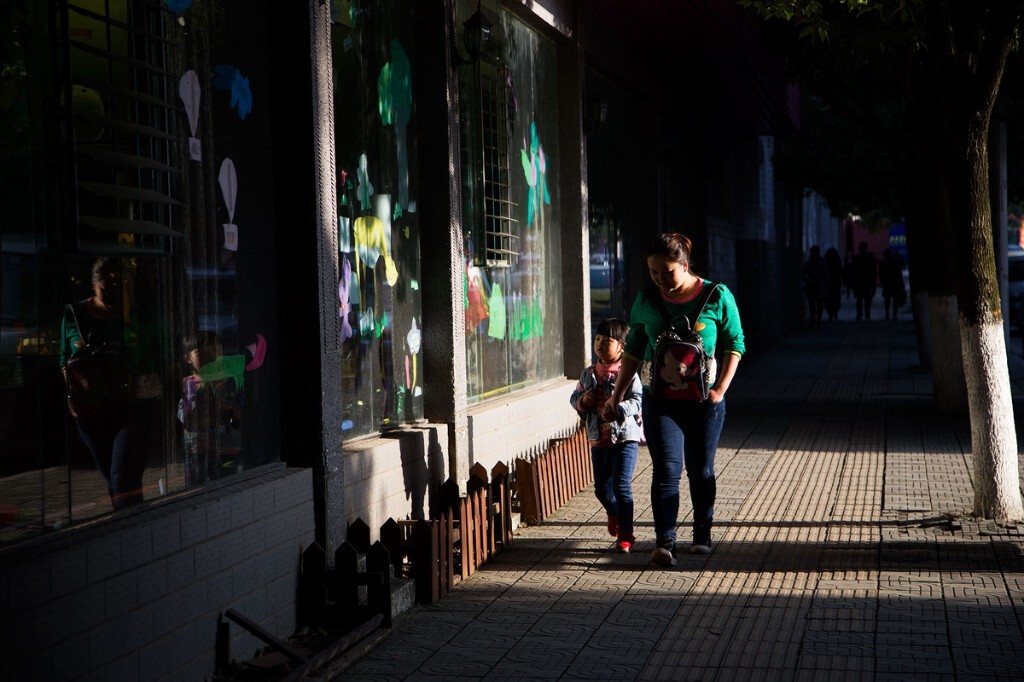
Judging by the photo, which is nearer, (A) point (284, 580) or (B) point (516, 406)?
(A) point (284, 580)

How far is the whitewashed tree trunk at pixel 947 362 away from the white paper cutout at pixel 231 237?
1055 centimetres

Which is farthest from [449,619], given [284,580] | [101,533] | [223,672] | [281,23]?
[281,23]

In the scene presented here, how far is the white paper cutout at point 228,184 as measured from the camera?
596cm

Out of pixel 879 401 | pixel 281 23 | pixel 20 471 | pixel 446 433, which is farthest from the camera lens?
pixel 879 401

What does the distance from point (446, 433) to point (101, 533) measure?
3.93m

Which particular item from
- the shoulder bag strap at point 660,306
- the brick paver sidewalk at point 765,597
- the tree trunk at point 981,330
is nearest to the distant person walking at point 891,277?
the brick paver sidewalk at point 765,597

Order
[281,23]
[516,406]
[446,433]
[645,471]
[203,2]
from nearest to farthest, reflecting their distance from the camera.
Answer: [203,2] → [281,23] → [446,433] → [516,406] → [645,471]

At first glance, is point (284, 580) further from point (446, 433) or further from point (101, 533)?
point (446, 433)

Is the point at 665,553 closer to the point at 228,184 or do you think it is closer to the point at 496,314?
the point at 228,184

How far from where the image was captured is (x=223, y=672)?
530 centimetres

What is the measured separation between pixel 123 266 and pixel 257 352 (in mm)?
1176

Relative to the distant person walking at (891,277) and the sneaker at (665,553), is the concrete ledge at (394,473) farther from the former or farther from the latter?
the distant person walking at (891,277)

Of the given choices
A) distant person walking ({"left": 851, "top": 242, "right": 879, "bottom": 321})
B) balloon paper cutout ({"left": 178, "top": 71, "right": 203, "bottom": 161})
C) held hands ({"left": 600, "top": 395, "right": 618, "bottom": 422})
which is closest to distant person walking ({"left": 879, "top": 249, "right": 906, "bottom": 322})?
distant person walking ({"left": 851, "top": 242, "right": 879, "bottom": 321})

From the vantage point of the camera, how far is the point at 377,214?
25.4 ft
